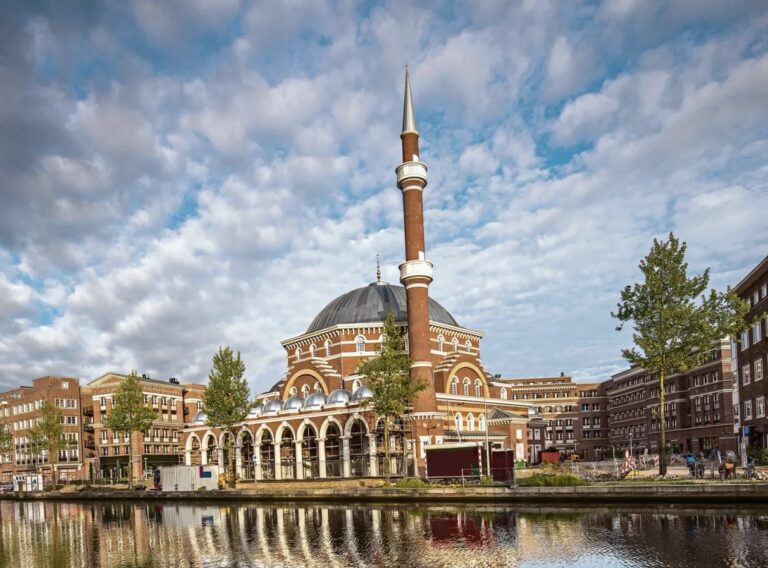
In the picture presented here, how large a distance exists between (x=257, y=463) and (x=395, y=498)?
3249cm

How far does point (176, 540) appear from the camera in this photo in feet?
108

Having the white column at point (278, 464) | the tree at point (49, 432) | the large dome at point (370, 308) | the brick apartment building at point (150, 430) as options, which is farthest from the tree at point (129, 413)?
the brick apartment building at point (150, 430)

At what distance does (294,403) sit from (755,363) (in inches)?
1661

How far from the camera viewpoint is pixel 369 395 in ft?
211

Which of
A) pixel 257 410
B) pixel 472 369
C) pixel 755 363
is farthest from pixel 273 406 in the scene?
pixel 755 363

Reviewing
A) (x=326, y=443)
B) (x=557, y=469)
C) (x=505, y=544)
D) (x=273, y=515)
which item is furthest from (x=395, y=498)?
(x=326, y=443)

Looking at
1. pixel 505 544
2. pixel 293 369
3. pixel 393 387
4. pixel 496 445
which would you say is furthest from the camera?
pixel 293 369

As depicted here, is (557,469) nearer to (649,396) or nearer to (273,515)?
(273,515)

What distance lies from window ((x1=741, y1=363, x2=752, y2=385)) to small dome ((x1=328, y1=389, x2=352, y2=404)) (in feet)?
114

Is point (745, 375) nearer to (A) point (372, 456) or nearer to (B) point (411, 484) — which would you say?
(B) point (411, 484)

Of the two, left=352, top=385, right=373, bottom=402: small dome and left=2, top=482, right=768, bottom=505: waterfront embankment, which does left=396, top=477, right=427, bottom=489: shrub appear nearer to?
left=2, top=482, right=768, bottom=505: waterfront embankment

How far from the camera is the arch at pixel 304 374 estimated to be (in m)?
75.6

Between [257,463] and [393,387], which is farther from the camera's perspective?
[257,463]

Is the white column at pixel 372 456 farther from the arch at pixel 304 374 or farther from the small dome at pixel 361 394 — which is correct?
the arch at pixel 304 374
